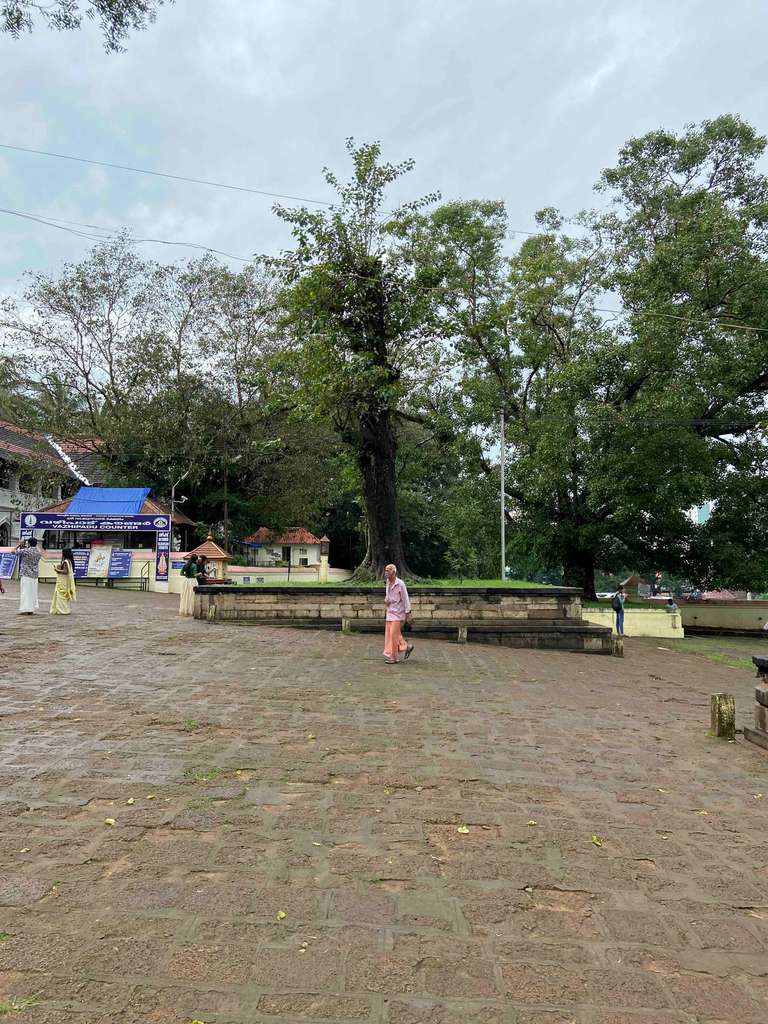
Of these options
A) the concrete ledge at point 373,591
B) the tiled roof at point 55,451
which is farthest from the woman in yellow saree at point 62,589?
the tiled roof at point 55,451

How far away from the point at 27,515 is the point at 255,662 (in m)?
20.2

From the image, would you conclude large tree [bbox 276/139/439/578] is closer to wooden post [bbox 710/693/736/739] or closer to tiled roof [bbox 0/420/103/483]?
wooden post [bbox 710/693/736/739]

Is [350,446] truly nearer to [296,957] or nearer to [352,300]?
[352,300]

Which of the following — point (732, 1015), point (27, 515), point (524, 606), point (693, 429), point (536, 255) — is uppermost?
point (536, 255)

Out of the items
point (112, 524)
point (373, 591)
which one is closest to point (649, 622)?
point (373, 591)

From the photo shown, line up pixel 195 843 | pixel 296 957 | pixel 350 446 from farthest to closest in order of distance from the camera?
1. pixel 350 446
2. pixel 195 843
3. pixel 296 957

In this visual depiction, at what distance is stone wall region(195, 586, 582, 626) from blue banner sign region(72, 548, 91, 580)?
13.8m

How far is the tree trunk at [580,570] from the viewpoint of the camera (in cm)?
2650

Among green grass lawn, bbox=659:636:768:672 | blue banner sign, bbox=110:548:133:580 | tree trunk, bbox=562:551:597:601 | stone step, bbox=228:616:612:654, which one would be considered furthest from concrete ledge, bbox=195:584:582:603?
blue banner sign, bbox=110:548:133:580

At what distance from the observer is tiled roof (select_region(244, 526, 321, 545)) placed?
41.4m

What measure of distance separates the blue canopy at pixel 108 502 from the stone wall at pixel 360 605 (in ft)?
46.0

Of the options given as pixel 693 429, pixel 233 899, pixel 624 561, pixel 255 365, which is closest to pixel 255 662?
pixel 233 899

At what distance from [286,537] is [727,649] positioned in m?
29.0

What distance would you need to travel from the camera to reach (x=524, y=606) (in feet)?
47.2
